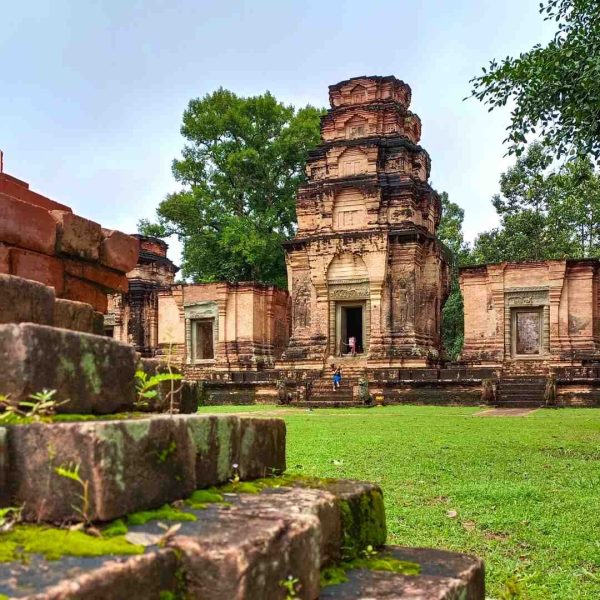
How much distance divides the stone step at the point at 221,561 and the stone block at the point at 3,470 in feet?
0.97

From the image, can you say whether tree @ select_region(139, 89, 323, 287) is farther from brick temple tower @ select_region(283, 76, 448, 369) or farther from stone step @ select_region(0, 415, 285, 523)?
stone step @ select_region(0, 415, 285, 523)

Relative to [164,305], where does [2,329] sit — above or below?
below

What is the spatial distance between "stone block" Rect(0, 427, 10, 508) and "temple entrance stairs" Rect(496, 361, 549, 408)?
19.6m

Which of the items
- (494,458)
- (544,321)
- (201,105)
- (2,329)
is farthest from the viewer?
(201,105)

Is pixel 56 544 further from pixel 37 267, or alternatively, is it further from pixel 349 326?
pixel 349 326

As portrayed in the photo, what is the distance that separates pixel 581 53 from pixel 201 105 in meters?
30.0

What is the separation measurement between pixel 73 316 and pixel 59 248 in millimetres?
1079

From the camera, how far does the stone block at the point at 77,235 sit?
4.82 m

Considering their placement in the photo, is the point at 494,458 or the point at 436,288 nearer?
the point at 494,458

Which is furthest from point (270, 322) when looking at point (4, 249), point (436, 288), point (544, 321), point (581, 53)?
point (4, 249)

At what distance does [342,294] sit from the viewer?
27.2 metres

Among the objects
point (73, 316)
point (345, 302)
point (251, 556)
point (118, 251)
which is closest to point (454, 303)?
point (345, 302)

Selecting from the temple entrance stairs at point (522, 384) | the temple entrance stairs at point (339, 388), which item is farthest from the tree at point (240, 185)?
the temple entrance stairs at point (522, 384)

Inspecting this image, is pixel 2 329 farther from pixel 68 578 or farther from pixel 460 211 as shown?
pixel 460 211
